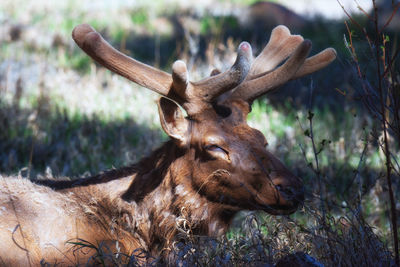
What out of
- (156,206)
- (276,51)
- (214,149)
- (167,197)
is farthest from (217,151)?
(276,51)

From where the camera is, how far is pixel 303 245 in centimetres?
399

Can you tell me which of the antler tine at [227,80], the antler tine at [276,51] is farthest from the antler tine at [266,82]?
the antler tine at [276,51]

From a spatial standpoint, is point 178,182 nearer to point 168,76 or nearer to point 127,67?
point 168,76

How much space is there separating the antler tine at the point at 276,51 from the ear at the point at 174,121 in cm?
84

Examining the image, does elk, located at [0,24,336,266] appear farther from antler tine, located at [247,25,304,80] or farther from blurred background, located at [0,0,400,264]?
antler tine, located at [247,25,304,80]

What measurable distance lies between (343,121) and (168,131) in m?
4.43

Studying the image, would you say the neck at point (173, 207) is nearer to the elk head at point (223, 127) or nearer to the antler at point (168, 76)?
the elk head at point (223, 127)

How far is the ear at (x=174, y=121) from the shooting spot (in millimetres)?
4094

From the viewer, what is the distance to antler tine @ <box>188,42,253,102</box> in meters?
3.94

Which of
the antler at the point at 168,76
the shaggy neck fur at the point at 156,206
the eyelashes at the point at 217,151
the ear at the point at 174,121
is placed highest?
the antler at the point at 168,76

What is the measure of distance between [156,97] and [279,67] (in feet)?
13.1

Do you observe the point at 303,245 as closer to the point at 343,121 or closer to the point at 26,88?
the point at 343,121

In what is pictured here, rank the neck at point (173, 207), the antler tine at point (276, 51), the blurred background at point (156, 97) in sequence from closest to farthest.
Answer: the neck at point (173, 207)
the antler tine at point (276, 51)
the blurred background at point (156, 97)

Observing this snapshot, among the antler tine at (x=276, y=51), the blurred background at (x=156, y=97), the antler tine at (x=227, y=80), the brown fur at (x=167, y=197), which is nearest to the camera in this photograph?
the brown fur at (x=167, y=197)
